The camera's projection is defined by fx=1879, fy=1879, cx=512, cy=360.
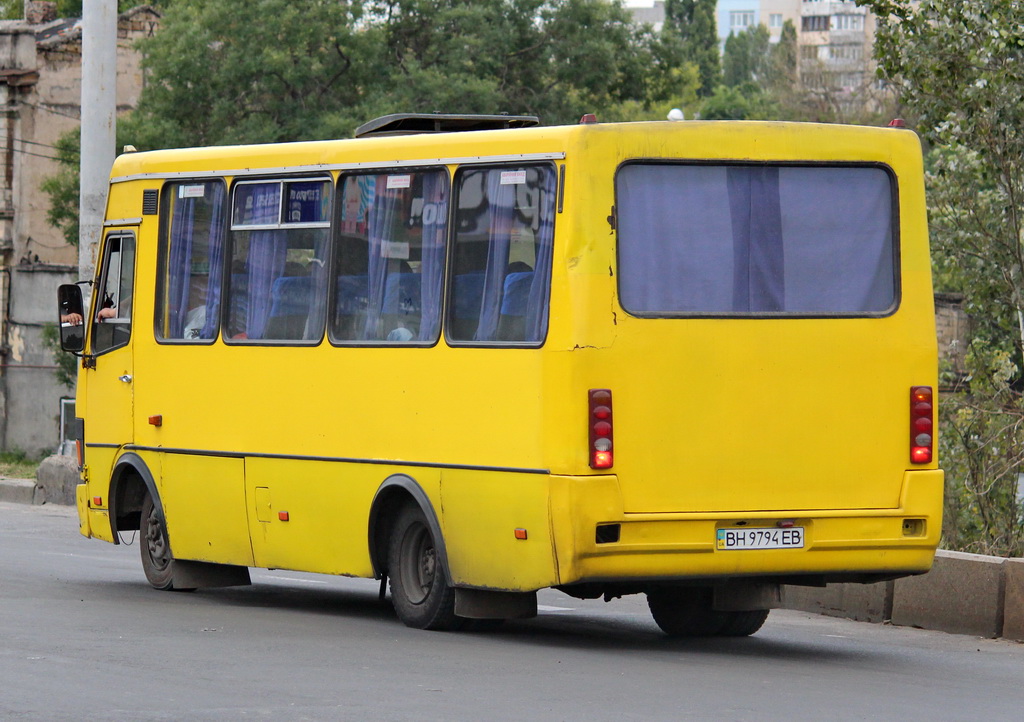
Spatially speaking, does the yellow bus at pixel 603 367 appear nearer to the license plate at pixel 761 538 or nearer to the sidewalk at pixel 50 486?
the license plate at pixel 761 538

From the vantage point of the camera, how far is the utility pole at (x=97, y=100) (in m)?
20.5

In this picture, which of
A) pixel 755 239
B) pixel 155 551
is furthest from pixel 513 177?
pixel 155 551

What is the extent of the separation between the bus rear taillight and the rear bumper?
10cm

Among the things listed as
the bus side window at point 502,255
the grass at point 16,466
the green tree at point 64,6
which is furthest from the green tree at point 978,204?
the green tree at point 64,6

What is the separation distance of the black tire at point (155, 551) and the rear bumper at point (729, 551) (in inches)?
167

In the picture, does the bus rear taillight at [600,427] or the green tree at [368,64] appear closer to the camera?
the bus rear taillight at [600,427]

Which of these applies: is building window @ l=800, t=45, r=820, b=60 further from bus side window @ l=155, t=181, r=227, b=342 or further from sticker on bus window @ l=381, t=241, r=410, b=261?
sticker on bus window @ l=381, t=241, r=410, b=261

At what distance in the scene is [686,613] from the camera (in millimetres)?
11031

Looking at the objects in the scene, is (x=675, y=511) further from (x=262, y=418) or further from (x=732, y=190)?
(x=262, y=418)

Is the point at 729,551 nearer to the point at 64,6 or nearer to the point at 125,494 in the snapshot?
the point at 125,494

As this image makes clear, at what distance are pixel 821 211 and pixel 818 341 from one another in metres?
0.70

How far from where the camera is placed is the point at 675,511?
31.1 ft

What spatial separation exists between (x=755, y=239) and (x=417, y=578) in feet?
8.93

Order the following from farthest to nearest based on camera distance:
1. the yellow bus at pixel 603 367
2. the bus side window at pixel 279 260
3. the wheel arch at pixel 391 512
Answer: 1. the bus side window at pixel 279 260
2. the wheel arch at pixel 391 512
3. the yellow bus at pixel 603 367
